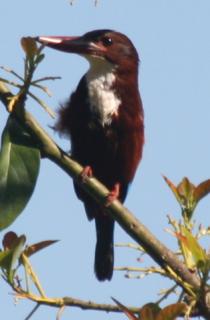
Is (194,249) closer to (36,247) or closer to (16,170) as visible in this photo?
(36,247)

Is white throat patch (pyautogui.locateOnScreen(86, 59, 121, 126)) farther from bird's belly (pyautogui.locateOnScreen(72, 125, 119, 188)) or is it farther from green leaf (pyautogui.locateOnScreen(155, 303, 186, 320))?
green leaf (pyautogui.locateOnScreen(155, 303, 186, 320))

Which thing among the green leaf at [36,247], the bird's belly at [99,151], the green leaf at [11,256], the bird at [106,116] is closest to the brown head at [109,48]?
the bird at [106,116]

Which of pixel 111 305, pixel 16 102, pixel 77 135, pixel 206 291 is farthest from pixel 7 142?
pixel 77 135

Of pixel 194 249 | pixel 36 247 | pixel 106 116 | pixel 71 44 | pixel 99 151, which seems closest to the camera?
Answer: pixel 194 249

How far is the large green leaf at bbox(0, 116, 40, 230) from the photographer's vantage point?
187 centimetres

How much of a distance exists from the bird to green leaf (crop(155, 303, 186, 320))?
2.02 meters

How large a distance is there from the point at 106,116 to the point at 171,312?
7.27 ft

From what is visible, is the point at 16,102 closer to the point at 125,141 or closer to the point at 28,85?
the point at 28,85

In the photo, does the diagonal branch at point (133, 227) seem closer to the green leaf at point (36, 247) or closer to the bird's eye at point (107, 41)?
the green leaf at point (36, 247)

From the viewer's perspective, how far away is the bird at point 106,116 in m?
3.76

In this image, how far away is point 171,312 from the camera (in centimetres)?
158

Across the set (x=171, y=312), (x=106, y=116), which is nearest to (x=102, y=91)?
(x=106, y=116)

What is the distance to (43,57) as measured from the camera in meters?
1.87

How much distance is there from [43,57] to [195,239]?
58cm
